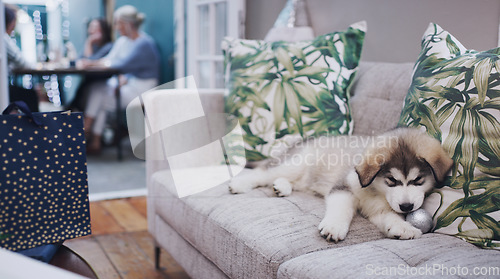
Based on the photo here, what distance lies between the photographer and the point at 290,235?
1.26 meters

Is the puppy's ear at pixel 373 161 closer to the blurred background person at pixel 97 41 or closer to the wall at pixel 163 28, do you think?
the wall at pixel 163 28

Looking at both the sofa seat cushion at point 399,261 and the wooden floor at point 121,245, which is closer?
the sofa seat cushion at point 399,261

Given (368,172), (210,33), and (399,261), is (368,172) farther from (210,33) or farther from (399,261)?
(210,33)

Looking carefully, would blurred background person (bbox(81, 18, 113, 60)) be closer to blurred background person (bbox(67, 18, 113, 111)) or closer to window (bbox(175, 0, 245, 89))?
blurred background person (bbox(67, 18, 113, 111))

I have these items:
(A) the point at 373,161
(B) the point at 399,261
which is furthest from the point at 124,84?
(B) the point at 399,261

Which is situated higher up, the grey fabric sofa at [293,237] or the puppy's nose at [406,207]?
the puppy's nose at [406,207]

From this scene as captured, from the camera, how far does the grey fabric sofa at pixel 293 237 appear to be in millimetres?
1072

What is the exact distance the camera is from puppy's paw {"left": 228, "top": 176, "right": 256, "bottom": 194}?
66.4 inches

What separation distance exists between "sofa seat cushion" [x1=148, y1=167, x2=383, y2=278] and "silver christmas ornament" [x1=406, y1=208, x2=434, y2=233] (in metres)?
0.10

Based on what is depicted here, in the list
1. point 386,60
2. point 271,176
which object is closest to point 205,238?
point 271,176

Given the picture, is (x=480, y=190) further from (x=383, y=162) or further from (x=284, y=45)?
(x=284, y=45)

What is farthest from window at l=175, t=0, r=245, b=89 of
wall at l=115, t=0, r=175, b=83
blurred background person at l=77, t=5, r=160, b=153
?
wall at l=115, t=0, r=175, b=83

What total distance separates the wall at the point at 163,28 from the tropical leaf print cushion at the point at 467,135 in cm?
484

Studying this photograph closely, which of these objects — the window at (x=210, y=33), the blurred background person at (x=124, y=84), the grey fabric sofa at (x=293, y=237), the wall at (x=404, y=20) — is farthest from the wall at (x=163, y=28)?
the grey fabric sofa at (x=293, y=237)
